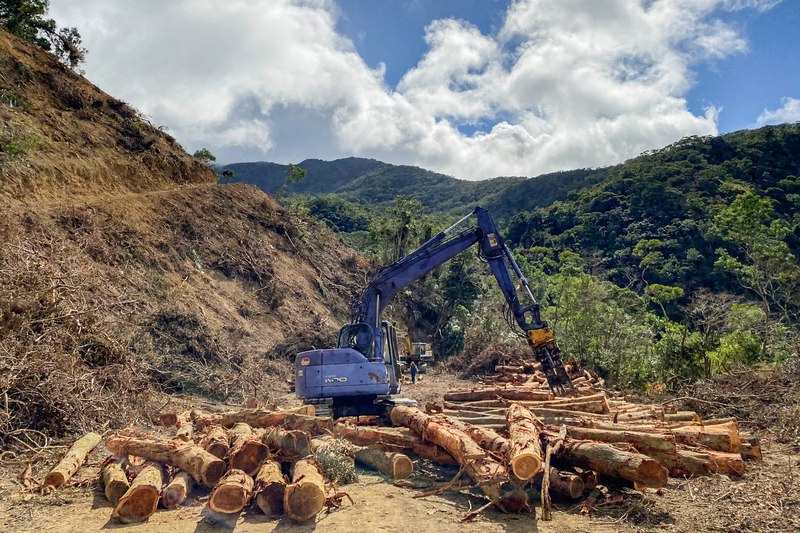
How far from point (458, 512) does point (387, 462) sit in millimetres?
1656

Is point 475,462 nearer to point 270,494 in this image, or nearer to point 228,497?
point 270,494

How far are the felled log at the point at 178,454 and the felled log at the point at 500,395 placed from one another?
640 cm

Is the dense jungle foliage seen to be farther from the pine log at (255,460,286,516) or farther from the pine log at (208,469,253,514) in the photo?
the pine log at (208,469,253,514)

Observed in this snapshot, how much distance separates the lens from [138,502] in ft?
16.9

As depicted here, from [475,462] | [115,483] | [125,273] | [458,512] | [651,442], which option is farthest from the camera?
[125,273]

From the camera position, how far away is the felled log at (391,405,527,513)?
215 inches

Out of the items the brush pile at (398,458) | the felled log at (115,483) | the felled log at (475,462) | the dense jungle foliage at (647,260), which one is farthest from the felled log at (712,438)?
the felled log at (115,483)

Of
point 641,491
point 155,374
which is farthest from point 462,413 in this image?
point 155,374

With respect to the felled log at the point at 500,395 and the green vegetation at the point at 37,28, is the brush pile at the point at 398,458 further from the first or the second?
the green vegetation at the point at 37,28

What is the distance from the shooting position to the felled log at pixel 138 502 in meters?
5.09

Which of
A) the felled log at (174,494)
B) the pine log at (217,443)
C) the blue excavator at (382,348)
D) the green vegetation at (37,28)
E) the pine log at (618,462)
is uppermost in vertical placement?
the green vegetation at (37,28)

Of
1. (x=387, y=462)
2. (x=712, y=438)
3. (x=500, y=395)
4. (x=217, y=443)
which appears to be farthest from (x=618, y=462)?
(x=500, y=395)

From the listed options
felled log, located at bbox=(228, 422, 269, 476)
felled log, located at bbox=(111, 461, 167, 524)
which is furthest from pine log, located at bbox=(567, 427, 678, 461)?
felled log, located at bbox=(111, 461, 167, 524)

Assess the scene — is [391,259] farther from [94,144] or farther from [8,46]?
[8,46]
